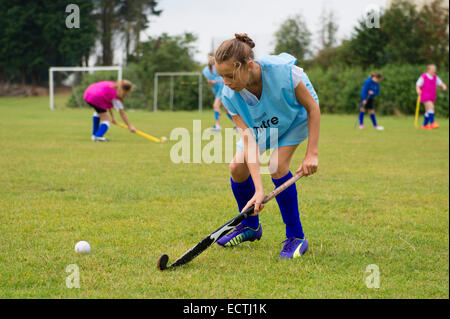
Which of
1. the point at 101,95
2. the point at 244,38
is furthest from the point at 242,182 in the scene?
the point at 101,95

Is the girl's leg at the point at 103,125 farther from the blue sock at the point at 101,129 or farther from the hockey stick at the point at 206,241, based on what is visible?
the hockey stick at the point at 206,241

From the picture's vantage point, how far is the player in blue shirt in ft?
8.67

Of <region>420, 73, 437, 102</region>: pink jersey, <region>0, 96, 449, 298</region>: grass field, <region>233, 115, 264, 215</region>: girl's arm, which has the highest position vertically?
<region>420, 73, 437, 102</region>: pink jersey

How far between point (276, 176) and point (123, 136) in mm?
8320

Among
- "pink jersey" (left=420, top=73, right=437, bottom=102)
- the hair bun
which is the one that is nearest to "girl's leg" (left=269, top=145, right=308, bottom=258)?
the hair bun

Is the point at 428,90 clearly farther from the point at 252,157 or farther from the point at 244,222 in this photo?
the point at 252,157

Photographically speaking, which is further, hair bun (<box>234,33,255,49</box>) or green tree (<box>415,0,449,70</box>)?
green tree (<box>415,0,449,70</box>)

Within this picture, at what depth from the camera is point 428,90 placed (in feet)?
44.9

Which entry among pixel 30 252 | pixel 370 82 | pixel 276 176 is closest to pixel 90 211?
pixel 30 252

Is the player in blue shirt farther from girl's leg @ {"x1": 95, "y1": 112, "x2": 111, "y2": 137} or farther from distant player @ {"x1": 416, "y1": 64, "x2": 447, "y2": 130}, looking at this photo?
distant player @ {"x1": 416, "y1": 64, "x2": 447, "y2": 130}

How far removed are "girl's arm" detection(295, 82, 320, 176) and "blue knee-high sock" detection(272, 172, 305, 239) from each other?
0.23 m

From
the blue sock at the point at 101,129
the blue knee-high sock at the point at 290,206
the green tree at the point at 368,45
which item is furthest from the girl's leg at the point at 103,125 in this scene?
the green tree at the point at 368,45

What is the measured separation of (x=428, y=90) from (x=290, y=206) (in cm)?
1217

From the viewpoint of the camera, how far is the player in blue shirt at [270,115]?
264 cm
